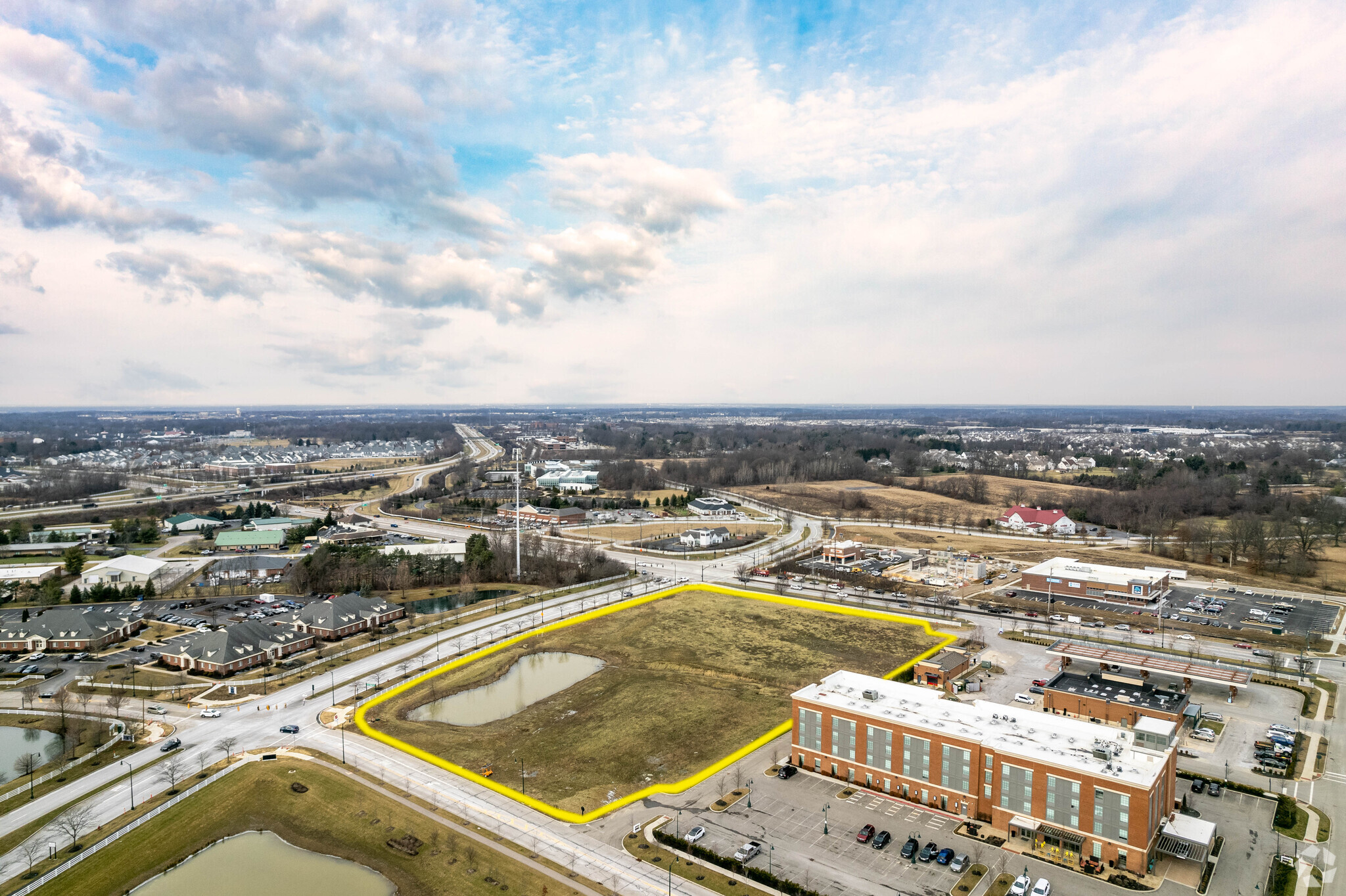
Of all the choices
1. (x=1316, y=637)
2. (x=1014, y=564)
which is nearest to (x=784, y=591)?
(x=1014, y=564)

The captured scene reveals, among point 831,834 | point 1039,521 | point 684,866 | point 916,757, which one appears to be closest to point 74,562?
point 684,866

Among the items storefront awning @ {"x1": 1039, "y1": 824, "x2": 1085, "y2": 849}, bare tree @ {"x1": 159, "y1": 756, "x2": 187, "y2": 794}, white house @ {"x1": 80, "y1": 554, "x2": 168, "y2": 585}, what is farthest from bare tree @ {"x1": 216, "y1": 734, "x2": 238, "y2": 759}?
white house @ {"x1": 80, "y1": 554, "x2": 168, "y2": 585}

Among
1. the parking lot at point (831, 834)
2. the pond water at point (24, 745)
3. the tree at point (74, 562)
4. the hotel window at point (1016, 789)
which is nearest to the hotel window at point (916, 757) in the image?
the parking lot at point (831, 834)

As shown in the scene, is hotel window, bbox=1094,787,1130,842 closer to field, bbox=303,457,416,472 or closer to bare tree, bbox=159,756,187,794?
bare tree, bbox=159,756,187,794

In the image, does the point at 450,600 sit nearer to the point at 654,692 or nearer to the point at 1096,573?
the point at 654,692

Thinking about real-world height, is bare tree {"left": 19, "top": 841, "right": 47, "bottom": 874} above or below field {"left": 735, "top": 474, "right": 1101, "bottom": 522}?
below

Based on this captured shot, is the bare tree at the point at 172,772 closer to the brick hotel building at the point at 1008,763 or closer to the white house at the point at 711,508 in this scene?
the brick hotel building at the point at 1008,763
